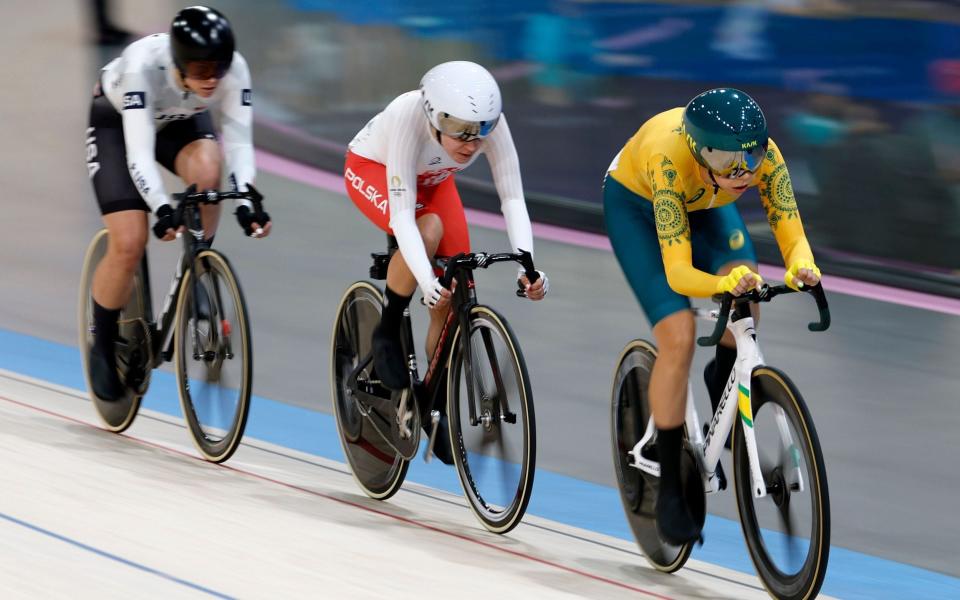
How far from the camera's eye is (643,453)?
3.53 metres

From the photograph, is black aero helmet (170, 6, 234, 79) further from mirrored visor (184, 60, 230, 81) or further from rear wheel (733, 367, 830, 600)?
rear wheel (733, 367, 830, 600)

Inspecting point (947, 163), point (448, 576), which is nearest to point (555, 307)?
point (947, 163)

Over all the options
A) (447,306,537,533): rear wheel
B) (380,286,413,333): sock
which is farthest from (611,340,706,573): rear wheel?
(380,286,413,333): sock

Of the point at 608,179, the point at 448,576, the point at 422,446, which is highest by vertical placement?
the point at 608,179

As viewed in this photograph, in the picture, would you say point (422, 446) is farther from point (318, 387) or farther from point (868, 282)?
point (868, 282)

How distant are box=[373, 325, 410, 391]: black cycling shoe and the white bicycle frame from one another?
85cm

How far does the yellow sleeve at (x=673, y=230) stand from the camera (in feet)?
10.4

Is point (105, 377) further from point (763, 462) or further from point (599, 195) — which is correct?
point (599, 195)

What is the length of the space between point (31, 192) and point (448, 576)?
6.25 metres

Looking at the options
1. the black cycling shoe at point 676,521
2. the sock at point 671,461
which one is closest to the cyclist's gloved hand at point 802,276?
the sock at point 671,461

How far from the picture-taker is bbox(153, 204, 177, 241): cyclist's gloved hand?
3973 millimetres

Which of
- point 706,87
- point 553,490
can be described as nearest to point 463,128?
point 553,490

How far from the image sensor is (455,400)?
3.73 m

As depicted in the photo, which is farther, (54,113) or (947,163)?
(54,113)
